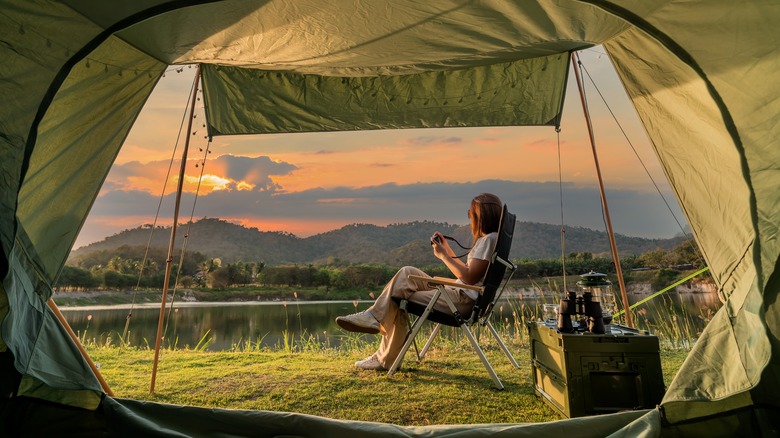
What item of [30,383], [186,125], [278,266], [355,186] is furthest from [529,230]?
[30,383]

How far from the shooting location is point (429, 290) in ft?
10.9

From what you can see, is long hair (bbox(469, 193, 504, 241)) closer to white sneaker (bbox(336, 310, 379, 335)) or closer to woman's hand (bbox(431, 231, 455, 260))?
woman's hand (bbox(431, 231, 455, 260))

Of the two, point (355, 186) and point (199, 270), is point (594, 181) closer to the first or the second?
point (199, 270)

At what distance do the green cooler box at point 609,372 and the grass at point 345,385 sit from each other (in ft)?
1.14

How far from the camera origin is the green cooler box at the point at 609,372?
1845mm

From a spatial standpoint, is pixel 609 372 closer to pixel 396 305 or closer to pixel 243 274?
pixel 396 305

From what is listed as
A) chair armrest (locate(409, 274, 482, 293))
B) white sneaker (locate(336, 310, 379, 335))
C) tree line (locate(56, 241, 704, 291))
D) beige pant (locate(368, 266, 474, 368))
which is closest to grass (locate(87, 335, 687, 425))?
beige pant (locate(368, 266, 474, 368))

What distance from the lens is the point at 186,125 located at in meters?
2.96

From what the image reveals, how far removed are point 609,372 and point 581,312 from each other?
28 cm

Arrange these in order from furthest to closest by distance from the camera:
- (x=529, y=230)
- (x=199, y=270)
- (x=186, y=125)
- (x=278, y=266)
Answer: (x=278, y=266), (x=529, y=230), (x=199, y=270), (x=186, y=125)

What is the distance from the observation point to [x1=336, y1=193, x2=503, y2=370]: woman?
10.1 feet

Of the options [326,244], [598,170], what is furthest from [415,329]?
[326,244]

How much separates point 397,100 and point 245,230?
43.7 feet

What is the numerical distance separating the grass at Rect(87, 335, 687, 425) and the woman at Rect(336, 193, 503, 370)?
27 centimetres
